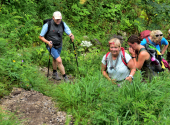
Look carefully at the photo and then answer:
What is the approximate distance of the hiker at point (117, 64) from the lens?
3.94 m

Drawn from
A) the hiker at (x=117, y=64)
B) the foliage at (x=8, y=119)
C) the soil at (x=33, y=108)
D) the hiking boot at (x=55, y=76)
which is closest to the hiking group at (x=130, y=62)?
the hiker at (x=117, y=64)

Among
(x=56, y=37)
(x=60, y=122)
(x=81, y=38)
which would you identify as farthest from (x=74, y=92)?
(x=81, y=38)

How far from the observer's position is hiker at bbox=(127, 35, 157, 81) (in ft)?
12.8

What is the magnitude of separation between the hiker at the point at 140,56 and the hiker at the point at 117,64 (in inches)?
6.5

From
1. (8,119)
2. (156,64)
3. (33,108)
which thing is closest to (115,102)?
(156,64)

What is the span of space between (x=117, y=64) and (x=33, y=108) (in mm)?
2037

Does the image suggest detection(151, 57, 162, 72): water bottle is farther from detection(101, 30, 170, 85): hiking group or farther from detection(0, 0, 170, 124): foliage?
detection(0, 0, 170, 124): foliage

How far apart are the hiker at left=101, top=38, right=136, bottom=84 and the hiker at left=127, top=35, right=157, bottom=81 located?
17cm

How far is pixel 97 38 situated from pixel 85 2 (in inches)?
107

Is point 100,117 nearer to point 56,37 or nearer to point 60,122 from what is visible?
point 60,122

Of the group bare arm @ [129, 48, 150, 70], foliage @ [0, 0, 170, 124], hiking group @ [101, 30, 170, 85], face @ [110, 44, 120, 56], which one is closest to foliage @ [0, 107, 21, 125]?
foliage @ [0, 0, 170, 124]

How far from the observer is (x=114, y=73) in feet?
13.3

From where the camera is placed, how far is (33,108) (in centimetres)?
367

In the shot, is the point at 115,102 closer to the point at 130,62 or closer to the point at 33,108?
the point at 130,62
